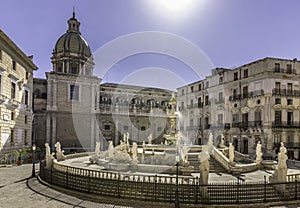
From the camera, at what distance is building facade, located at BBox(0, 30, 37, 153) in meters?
21.8

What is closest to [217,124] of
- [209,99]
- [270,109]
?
[209,99]

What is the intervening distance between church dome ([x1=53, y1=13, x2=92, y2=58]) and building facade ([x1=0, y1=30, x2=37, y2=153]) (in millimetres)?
10618

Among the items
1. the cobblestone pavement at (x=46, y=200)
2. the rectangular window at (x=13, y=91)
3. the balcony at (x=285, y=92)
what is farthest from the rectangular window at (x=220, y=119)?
the cobblestone pavement at (x=46, y=200)

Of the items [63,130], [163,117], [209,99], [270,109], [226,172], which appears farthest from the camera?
[163,117]

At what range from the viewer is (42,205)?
9.62 metres

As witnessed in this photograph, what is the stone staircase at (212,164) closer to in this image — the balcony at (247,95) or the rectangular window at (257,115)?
the rectangular window at (257,115)

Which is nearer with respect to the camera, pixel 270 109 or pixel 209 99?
pixel 270 109

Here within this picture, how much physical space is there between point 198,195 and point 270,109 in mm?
23818

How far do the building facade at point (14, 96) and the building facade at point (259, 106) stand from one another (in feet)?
82.1

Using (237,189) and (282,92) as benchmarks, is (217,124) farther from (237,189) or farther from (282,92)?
(237,189)

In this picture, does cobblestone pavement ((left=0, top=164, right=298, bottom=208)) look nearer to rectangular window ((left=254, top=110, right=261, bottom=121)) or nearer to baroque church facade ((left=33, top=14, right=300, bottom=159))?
rectangular window ((left=254, top=110, right=261, bottom=121))

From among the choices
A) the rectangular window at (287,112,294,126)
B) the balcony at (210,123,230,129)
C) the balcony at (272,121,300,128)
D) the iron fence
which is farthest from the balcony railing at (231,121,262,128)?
the iron fence

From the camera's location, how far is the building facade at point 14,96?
71.6 ft

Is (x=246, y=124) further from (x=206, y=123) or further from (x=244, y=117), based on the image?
(x=206, y=123)
